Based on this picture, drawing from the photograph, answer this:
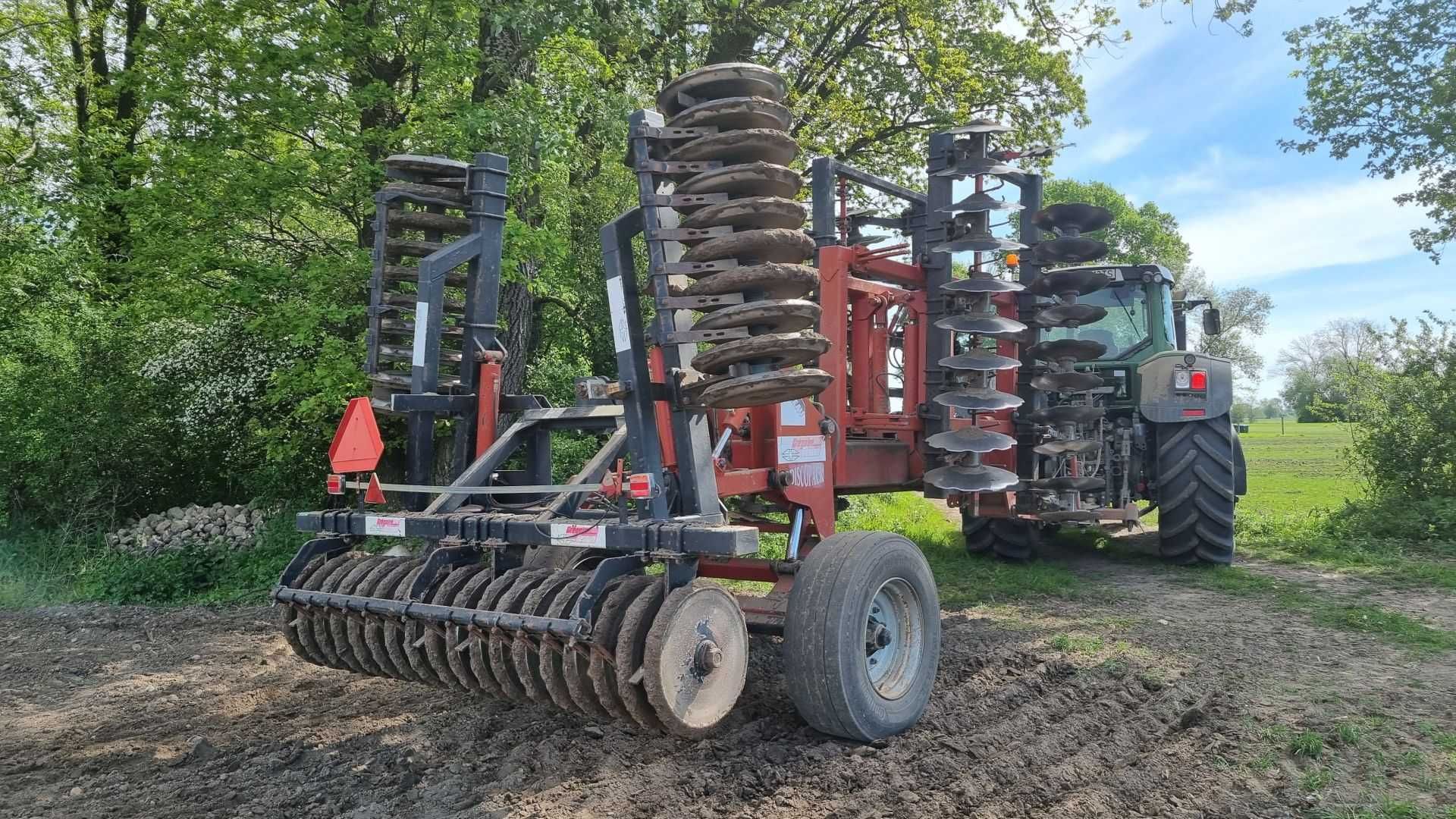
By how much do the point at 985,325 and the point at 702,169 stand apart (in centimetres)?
227

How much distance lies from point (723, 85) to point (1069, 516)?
427 centimetres

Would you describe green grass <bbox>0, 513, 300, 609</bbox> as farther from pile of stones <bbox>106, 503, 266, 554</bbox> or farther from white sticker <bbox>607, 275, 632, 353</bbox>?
white sticker <bbox>607, 275, 632, 353</bbox>

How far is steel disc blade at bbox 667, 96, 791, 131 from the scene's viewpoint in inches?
143

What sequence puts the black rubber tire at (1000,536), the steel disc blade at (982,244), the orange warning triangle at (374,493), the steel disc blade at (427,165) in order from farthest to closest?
the black rubber tire at (1000,536) < the steel disc blade at (982,244) < the steel disc blade at (427,165) < the orange warning triangle at (374,493)

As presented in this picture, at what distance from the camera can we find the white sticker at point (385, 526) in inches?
159

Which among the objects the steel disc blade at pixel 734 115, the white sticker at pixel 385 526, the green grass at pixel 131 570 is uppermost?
the steel disc blade at pixel 734 115

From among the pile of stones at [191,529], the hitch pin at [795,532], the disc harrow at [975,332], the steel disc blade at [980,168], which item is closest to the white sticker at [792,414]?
the hitch pin at [795,532]

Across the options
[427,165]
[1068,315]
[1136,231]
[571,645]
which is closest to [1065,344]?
[1068,315]

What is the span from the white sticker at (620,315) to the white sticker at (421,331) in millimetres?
1124

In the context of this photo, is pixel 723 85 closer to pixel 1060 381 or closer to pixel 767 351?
pixel 767 351

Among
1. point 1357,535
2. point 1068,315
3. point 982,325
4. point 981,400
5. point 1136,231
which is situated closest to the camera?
point 981,400

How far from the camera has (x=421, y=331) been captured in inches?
181

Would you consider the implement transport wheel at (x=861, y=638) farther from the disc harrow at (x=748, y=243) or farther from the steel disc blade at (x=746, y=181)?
the steel disc blade at (x=746, y=181)

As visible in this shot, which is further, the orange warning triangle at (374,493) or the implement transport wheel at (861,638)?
the orange warning triangle at (374,493)
